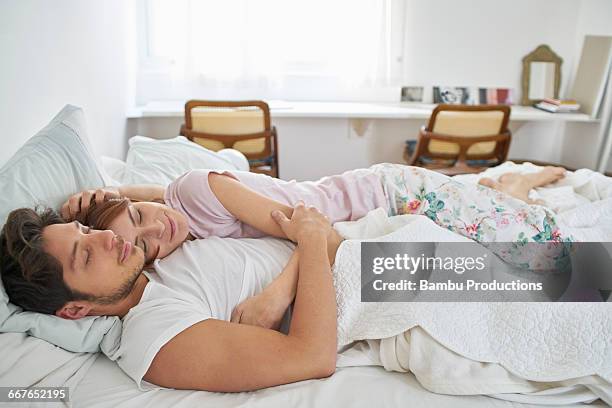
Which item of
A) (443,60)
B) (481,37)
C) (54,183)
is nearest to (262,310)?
(54,183)

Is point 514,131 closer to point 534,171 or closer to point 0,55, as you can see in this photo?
point 534,171

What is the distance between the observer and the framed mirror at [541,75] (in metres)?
3.65

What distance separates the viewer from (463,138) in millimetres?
2955

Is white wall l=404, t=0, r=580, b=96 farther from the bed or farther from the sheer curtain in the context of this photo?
the bed

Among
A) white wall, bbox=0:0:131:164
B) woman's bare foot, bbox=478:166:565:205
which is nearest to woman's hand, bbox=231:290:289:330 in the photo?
white wall, bbox=0:0:131:164

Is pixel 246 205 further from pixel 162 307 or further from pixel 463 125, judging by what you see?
pixel 463 125

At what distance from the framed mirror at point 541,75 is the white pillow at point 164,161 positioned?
248 cm

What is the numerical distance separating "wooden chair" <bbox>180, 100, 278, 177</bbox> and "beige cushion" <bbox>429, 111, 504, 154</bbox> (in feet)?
3.05

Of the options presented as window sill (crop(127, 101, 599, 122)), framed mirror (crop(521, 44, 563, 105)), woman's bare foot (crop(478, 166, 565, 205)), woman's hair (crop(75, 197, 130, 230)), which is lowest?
window sill (crop(127, 101, 599, 122))

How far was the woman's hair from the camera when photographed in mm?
1218

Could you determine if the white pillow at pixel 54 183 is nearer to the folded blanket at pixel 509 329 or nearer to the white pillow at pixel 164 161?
the white pillow at pixel 164 161

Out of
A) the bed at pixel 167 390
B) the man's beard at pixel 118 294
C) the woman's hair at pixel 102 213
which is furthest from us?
the woman's hair at pixel 102 213

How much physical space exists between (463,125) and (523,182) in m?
1.20

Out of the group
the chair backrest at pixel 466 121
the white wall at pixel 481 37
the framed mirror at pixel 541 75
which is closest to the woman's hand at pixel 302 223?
the chair backrest at pixel 466 121
